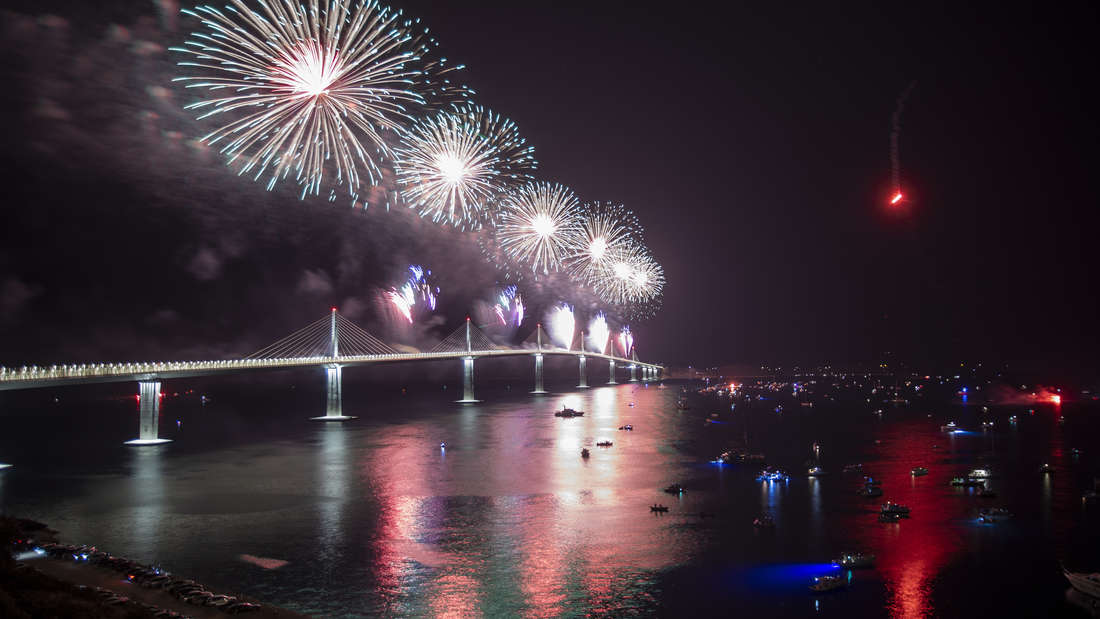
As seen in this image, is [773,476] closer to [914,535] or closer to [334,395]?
[914,535]

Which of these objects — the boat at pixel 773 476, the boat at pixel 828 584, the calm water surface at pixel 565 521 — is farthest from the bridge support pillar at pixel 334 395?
the boat at pixel 828 584

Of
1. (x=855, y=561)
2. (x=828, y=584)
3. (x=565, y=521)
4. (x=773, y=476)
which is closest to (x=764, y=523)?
(x=855, y=561)

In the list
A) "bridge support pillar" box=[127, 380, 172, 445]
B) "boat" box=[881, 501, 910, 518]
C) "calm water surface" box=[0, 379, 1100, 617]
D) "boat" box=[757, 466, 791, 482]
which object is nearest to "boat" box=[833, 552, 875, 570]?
"calm water surface" box=[0, 379, 1100, 617]

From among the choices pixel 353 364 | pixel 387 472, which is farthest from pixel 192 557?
pixel 353 364

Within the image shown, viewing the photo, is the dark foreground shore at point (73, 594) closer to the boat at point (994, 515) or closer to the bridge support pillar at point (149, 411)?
the boat at point (994, 515)

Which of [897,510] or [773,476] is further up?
[897,510]

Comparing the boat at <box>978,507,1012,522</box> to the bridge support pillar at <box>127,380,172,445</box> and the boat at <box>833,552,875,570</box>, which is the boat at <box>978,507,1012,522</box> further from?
→ the bridge support pillar at <box>127,380,172,445</box>
